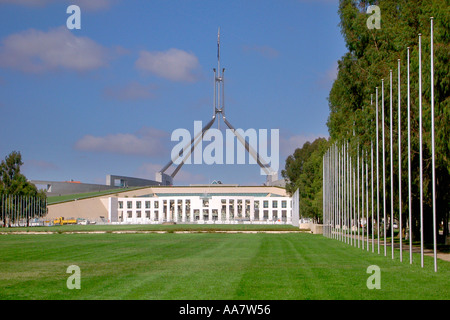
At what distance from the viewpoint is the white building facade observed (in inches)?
4208

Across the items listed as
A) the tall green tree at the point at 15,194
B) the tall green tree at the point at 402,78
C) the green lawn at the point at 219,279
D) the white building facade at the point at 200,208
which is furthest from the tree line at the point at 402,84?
the white building facade at the point at 200,208

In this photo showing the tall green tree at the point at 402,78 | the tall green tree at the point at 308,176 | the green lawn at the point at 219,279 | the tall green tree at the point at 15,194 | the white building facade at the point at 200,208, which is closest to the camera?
the green lawn at the point at 219,279

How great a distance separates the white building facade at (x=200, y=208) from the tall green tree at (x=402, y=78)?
6430 cm

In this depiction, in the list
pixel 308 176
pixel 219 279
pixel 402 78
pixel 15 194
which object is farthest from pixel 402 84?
pixel 15 194

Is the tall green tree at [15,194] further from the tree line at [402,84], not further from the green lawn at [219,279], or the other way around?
the green lawn at [219,279]

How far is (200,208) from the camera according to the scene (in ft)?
356

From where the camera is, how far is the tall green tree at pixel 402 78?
75.6 feet

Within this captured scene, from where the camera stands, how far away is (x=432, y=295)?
11.7 m

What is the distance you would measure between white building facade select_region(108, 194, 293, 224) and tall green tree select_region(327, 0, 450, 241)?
64300 millimetres

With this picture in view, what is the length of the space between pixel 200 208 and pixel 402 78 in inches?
3204

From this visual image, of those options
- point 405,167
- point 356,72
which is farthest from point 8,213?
point 405,167
